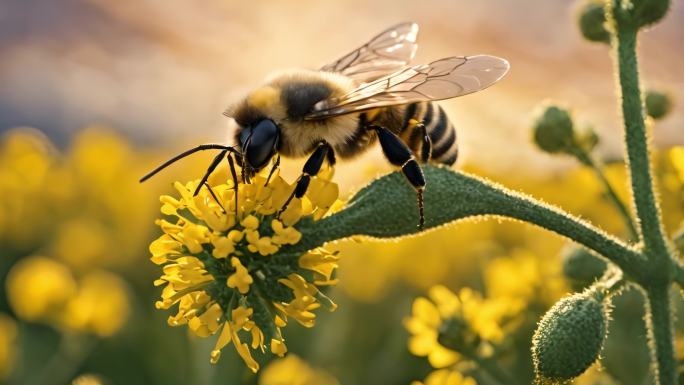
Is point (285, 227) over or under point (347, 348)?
over

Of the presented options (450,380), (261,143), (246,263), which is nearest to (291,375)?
(450,380)

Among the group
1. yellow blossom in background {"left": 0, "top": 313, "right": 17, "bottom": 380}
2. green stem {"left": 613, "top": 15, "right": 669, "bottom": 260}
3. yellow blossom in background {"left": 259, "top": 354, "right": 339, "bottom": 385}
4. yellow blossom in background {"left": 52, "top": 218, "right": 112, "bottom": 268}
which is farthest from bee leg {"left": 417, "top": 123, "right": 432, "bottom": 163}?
yellow blossom in background {"left": 52, "top": 218, "right": 112, "bottom": 268}

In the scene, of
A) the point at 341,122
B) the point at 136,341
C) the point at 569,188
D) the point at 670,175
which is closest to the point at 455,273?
the point at 569,188

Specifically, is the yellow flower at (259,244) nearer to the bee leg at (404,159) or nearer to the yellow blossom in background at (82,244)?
the bee leg at (404,159)

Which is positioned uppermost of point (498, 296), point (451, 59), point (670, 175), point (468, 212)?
point (451, 59)

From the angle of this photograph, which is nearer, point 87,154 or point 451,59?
point 451,59

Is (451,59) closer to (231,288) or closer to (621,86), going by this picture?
(621,86)

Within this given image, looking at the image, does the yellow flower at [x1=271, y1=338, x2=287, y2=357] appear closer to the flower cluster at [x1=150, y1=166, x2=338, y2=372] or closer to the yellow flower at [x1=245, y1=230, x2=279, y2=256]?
the flower cluster at [x1=150, y1=166, x2=338, y2=372]
